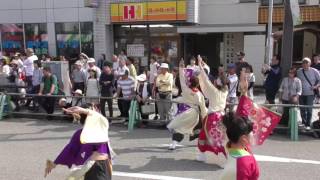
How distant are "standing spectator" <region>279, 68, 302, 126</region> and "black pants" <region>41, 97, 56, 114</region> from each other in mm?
6062

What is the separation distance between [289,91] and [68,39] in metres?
13.0

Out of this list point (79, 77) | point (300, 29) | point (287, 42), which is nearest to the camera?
point (287, 42)

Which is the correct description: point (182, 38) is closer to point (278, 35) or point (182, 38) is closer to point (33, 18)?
point (278, 35)

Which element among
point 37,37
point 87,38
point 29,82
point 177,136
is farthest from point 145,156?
point 37,37

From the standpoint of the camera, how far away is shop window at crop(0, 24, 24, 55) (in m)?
21.3

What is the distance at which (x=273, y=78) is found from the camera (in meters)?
11.2

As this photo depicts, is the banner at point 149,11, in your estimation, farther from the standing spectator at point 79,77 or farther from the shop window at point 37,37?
the standing spectator at point 79,77

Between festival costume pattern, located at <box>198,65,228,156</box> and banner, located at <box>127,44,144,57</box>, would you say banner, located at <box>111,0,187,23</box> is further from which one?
festival costume pattern, located at <box>198,65,228,156</box>

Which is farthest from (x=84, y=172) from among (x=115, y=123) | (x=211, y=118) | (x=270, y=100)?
(x=270, y=100)

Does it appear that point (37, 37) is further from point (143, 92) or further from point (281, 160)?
point (281, 160)

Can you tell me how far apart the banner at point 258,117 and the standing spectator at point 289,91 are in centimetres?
272

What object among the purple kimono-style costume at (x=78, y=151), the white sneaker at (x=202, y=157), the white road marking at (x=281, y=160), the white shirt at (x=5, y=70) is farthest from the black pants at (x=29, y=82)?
the purple kimono-style costume at (x=78, y=151)

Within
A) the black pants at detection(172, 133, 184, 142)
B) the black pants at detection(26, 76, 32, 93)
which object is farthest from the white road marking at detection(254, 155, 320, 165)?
the black pants at detection(26, 76, 32, 93)

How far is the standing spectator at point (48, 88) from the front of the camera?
1186 centimetres
